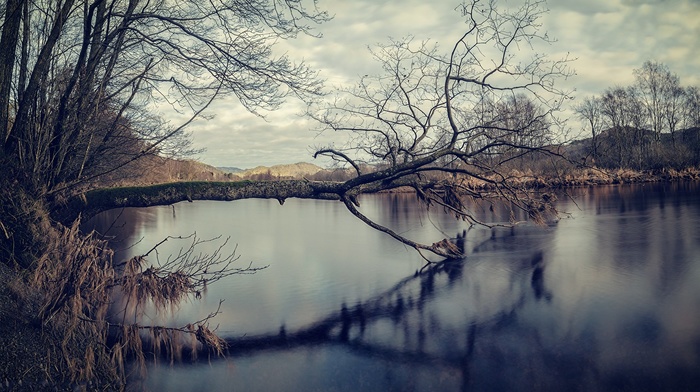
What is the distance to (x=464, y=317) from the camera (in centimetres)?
791

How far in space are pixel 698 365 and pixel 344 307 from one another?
5210 mm

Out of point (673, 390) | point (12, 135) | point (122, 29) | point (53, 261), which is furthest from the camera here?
point (122, 29)

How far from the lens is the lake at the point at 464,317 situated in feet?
18.4

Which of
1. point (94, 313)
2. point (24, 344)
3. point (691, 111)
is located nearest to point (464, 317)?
point (94, 313)

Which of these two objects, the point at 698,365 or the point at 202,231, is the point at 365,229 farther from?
the point at 698,365

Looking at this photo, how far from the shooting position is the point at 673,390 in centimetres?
499

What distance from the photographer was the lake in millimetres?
5621

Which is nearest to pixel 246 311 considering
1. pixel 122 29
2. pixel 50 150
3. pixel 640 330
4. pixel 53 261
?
pixel 53 261

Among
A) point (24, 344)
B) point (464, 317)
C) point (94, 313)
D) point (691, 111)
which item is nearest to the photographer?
point (24, 344)

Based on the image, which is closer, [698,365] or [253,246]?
[698,365]

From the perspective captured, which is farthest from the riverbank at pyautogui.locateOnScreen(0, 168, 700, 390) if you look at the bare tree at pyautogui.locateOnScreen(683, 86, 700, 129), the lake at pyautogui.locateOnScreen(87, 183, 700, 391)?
the bare tree at pyautogui.locateOnScreen(683, 86, 700, 129)

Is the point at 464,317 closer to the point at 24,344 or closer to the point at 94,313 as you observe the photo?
the point at 94,313

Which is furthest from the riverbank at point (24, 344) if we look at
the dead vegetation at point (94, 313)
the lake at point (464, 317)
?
the lake at point (464, 317)

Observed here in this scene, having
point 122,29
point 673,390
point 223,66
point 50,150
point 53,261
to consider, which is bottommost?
point 673,390
